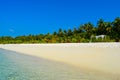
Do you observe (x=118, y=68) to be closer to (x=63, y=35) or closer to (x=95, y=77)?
(x=95, y=77)

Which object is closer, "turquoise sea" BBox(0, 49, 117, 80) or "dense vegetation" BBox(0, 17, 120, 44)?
"turquoise sea" BBox(0, 49, 117, 80)

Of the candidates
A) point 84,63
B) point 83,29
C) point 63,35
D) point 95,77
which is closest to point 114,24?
point 83,29

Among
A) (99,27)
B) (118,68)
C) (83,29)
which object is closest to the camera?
(118,68)

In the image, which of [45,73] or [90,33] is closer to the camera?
[45,73]

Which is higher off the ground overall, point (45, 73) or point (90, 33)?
point (90, 33)

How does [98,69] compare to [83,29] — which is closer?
[98,69]

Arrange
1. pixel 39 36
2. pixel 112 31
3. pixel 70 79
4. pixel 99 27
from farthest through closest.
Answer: pixel 39 36 < pixel 99 27 < pixel 112 31 < pixel 70 79

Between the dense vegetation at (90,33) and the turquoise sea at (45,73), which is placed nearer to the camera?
the turquoise sea at (45,73)

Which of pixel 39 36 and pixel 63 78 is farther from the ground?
pixel 39 36

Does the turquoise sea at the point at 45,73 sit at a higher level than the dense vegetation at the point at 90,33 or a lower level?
lower

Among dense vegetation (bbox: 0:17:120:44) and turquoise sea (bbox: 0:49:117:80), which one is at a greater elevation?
dense vegetation (bbox: 0:17:120:44)

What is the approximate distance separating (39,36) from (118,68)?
170 ft

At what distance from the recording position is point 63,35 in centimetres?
5569

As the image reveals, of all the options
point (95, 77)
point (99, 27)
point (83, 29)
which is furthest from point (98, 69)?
point (83, 29)
